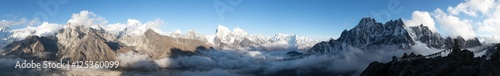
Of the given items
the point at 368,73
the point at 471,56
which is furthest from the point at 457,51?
the point at 368,73

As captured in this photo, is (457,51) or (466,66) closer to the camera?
(466,66)

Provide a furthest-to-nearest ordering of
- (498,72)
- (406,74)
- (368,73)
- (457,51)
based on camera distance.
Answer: (368,73)
(457,51)
(406,74)
(498,72)

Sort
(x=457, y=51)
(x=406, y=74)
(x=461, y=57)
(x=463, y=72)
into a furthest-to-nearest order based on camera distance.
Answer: (x=457, y=51) → (x=406, y=74) → (x=461, y=57) → (x=463, y=72)

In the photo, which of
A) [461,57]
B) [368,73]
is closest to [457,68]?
[461,57]

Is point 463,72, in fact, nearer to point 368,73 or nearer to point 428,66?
point 428,66

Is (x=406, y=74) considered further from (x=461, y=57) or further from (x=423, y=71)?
(x=461, y=57)

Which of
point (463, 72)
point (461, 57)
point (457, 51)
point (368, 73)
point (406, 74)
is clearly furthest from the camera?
point (368, 73)
